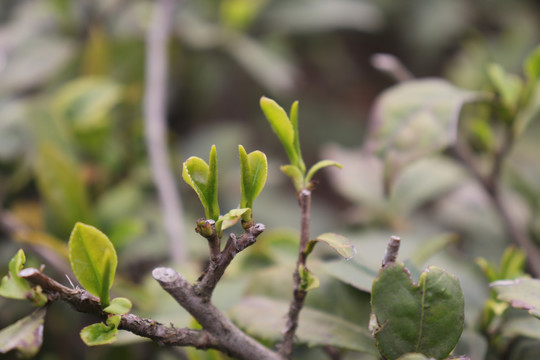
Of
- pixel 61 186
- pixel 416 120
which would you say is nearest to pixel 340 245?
pixel 416 120

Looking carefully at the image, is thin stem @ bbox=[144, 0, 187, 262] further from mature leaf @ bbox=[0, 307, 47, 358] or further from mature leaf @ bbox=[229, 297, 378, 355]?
mature leaf @ bbox=[0, 307, 47, 358]

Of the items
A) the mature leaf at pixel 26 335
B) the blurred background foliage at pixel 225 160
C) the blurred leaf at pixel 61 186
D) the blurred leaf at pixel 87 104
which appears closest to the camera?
the mature leaf at pixel 26 335

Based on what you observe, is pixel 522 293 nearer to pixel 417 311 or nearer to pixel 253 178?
pixel 417 311

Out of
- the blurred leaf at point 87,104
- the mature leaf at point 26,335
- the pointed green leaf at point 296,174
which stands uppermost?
the blurred leaf at point 87,104

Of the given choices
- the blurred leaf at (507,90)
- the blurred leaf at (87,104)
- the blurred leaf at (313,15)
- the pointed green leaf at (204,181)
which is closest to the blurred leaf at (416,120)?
the blurred leaf at (507,90)

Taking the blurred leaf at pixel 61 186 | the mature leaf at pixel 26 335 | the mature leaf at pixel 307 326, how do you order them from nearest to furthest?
the mature leaf at pixel 26 335 < the mature leaf at pixel 307 326 < the blurred leaf at pixel 61 186

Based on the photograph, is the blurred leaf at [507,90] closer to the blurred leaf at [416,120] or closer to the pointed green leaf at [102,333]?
the blurred leaf at [416,120]
